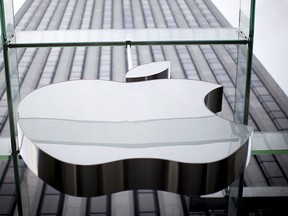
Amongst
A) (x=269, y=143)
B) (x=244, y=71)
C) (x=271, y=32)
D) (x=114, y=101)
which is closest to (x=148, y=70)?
(x=114, y=101)

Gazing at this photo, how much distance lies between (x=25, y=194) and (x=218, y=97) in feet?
4.85

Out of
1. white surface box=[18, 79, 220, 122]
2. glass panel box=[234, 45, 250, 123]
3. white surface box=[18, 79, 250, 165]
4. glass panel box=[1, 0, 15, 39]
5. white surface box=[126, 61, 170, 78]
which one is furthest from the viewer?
glass panel box=[234, 45, 250, 123]

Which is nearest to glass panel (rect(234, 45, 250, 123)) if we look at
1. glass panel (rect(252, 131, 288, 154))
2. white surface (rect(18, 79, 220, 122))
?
glass panel (rect(252, 131, 288, 154))

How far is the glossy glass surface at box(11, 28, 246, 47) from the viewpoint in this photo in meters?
2.86

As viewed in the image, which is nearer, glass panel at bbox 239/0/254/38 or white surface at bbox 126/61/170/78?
white surface at bbox 126/61/170/78

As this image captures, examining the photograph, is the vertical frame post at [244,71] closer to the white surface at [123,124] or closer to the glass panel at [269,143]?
the glass panel at [269,143]

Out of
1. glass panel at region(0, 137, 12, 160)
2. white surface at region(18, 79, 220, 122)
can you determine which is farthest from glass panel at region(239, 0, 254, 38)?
glass panel at region(0, 137, 12, 160)

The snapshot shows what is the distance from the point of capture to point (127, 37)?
9.82 feet

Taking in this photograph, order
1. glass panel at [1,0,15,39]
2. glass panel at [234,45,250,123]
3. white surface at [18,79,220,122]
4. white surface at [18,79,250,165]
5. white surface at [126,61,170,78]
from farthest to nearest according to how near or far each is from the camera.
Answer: glass panel at [234,45,250,123] → glass panel at [1,0,15,39] → white surface at [126,61,170,78] → white surface at [18,79,220,122] → white surface at [18,79,250,165]

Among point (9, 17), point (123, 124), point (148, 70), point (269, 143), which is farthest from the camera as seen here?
point (269, 143)

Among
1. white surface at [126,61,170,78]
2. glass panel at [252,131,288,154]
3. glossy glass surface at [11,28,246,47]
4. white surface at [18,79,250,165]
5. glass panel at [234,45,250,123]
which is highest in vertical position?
white surface at [18,79,250,165]

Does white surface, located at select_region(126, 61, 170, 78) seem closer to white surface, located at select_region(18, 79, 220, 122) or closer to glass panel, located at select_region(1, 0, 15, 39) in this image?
white surface, located at select_region(18, 79, 220, 122)

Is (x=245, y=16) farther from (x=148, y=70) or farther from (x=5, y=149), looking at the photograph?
(x=5, y=149)

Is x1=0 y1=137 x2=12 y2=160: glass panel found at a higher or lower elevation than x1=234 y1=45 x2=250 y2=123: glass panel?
lower
